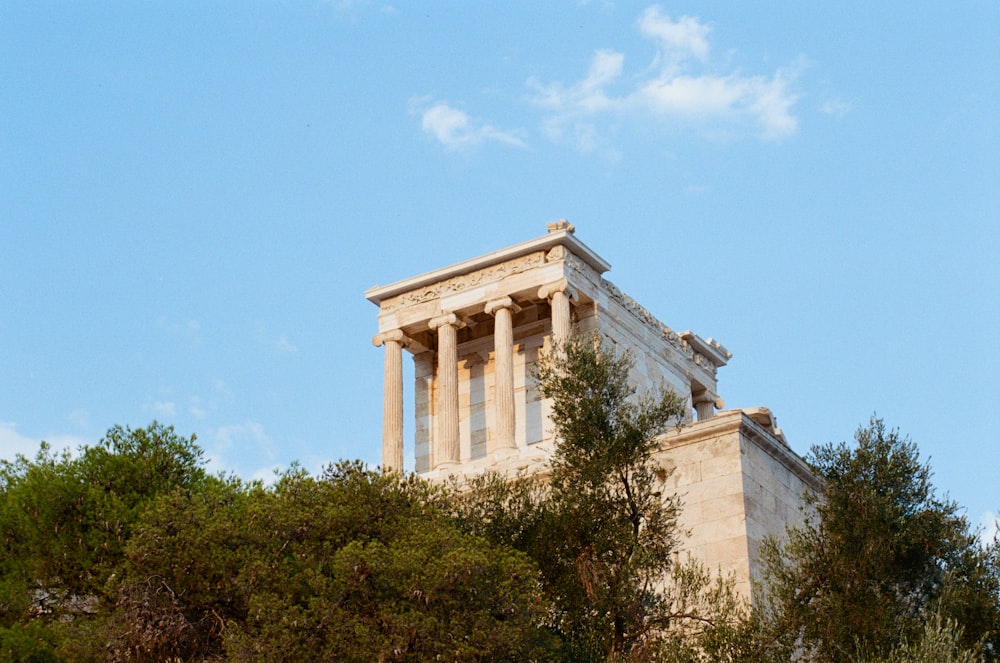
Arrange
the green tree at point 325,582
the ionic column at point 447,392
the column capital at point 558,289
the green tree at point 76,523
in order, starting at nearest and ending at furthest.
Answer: the green tree at point 325,582
the green tree at point 76,523
the column capital at point 558,289
the ionic column at point 447,392

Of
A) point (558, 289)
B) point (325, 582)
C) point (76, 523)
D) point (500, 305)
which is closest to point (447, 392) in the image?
point (500, 305)

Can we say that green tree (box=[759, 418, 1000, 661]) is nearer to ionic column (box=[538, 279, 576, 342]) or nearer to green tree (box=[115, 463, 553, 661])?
green tree (box=[115, 463, 553, 661])

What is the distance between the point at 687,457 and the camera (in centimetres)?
2325

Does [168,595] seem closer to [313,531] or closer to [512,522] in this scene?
[313,531]

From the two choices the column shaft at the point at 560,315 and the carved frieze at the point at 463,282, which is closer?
the column shaft at the point at 560,315

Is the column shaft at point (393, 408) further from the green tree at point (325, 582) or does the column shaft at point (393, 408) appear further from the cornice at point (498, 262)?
the green tree at point (325, 582)

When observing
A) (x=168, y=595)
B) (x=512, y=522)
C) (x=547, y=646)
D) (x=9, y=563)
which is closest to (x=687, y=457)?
(x=512, y=522)

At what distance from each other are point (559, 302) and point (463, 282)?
124 inches

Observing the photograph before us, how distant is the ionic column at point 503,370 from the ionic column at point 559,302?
1100 mm

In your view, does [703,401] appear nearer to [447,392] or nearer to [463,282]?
[463,282]

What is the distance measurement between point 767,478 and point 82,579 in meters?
10.2

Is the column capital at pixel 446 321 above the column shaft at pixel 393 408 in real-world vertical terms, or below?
above

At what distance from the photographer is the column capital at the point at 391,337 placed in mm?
38219

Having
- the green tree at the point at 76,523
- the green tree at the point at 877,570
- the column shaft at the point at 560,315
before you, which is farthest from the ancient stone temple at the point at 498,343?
the green tree at the point at 877,570
